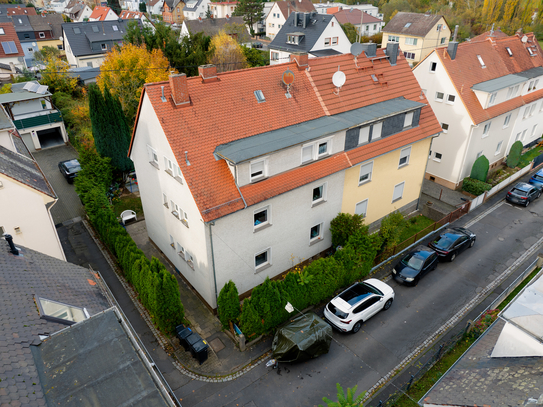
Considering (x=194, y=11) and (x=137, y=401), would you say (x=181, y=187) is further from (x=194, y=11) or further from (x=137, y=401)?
(x=194, y=11)

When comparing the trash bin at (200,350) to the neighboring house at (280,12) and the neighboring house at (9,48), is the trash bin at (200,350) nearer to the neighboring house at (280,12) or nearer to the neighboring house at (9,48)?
the neighboring house at (9,48)

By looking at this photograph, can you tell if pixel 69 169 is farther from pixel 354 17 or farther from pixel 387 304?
pixel 354 17

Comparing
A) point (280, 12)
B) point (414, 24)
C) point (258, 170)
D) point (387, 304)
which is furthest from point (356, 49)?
point (280, 12)

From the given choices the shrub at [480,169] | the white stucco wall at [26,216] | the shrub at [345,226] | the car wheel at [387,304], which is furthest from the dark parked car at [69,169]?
the shrub at [480,169]

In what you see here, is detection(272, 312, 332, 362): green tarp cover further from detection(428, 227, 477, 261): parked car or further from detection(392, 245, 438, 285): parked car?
detection(428, 227, 477, 261): parked car

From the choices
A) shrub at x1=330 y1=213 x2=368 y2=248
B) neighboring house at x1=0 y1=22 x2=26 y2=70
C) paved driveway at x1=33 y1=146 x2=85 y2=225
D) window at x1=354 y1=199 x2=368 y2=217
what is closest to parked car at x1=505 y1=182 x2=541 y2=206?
window at x1=354 y1=199 x2=368 y2=217

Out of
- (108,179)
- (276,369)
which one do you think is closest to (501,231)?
(276,369)
